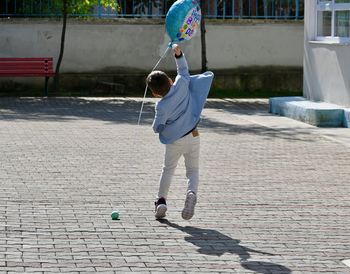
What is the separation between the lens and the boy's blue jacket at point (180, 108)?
8.96 meters

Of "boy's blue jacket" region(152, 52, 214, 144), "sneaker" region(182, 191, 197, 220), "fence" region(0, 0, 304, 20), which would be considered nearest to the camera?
"sneaker" region(182, 191, 197, 220)

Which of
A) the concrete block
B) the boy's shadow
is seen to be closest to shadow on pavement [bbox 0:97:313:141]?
the concrete block

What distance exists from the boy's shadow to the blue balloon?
190 cm

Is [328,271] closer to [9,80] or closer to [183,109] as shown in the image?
[183,109]

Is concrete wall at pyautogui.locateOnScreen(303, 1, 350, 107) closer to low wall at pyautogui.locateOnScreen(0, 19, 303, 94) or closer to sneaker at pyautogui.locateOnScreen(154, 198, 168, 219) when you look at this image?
low wall at pyautogui.locateOnScreen(0, 19, 303, 94)

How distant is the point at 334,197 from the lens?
10.5 m

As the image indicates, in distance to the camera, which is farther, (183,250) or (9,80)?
(9,80)

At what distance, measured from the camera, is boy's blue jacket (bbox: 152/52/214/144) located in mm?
8961

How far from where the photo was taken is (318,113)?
56.7 ft

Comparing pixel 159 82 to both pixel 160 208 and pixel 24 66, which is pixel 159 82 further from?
pixel 24 66

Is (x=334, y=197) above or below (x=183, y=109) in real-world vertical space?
below

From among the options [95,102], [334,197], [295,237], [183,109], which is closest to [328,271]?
[295,237]

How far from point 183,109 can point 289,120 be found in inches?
368

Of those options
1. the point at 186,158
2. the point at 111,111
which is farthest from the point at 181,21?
the point at 111,111
